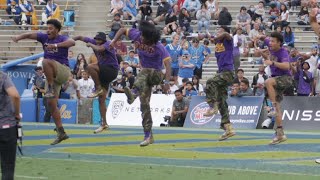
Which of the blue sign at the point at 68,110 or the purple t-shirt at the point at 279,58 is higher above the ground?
the purple t-shirt at the point at 279,58

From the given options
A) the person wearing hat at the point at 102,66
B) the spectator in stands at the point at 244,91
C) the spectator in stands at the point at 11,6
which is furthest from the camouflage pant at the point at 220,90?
the spectator in stands at the point at 11,6

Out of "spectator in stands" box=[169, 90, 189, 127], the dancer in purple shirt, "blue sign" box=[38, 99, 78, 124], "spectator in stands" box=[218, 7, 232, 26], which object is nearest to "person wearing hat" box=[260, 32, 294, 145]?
the dancer in purple shirt

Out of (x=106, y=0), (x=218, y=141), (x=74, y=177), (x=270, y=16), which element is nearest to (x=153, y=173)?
(x=74, y=177)

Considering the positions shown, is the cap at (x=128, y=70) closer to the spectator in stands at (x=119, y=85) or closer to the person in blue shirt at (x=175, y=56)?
the spectator in stands at (x=119, y=85)

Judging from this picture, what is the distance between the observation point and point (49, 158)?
16.1 m

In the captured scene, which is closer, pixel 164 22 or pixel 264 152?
pixel 264 152

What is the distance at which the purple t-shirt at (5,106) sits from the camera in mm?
11719

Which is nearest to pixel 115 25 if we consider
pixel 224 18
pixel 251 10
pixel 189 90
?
pixel 224 18

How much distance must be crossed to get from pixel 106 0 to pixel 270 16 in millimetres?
7839

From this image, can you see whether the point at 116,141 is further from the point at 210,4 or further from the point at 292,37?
the point at 210,4

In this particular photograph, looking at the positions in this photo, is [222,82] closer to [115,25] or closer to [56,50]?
[56,50]

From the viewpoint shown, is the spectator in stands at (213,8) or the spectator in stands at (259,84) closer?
the spectator in stands at (259,84)

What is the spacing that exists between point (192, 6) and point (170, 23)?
148 centimetres

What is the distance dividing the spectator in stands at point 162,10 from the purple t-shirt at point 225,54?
1522 centimetres
